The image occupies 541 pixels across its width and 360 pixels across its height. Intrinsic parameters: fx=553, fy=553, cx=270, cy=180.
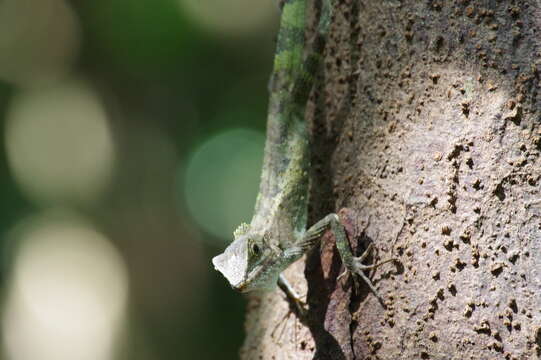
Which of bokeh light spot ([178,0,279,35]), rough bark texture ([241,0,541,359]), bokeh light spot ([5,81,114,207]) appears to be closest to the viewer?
rough bark texture ([241,0,541,359])

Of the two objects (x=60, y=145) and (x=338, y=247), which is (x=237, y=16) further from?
(x=338, y=247)

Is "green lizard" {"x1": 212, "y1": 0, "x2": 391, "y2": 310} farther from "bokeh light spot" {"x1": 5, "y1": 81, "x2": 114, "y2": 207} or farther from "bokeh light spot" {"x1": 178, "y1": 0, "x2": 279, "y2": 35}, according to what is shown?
"bokeh light spot" {"x1": 5, "y1": 81, "x2": 114, "y2": 207}

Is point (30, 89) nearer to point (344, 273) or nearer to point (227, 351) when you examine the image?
point (227, 351)

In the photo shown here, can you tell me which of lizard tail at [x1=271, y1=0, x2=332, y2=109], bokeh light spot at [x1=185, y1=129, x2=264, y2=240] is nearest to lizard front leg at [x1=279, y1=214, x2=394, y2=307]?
lizard tail at [x1=271, y1=0, x2=332, y2=109]

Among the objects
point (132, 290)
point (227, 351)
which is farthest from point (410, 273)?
point (132, 290)

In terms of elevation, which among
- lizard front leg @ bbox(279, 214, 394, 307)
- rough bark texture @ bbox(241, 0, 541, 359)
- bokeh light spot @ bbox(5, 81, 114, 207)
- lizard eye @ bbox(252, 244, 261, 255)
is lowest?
bokeh light spot @ bbox(5, 81, 114, 207)
